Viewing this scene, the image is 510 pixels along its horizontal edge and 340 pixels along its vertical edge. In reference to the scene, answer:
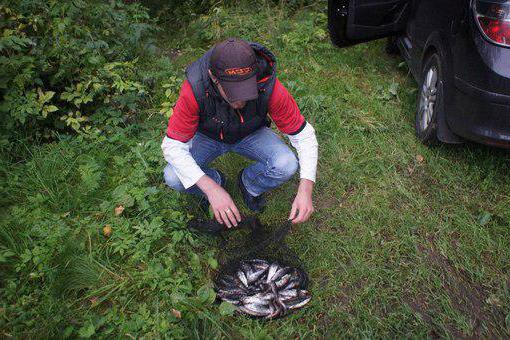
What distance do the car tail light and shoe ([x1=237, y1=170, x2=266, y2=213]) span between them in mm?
1902

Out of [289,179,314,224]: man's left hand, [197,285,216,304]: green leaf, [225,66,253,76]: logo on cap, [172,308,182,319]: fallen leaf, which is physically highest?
[225,66,253,76]: logo on cap

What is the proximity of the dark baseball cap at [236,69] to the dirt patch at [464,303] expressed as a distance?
5.41ft

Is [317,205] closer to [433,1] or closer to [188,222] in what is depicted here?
[188,222]

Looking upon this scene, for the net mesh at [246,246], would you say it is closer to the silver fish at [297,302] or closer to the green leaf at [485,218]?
the silver fish at [297,302]

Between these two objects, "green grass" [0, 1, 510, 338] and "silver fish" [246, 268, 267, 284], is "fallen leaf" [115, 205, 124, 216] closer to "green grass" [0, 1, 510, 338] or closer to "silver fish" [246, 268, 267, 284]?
"green grass" [0, 1, 510, 338]

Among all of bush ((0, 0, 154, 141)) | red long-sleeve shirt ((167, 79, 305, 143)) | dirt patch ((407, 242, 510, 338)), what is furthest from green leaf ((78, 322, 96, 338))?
bush ((0, 0, 154, 141))

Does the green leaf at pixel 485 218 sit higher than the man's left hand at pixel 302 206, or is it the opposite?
the man's left hand at pixel 302 206

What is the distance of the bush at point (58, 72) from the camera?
3.45m

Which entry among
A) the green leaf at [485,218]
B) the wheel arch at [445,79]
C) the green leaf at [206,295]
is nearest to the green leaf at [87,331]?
the green leaf at [206,295]

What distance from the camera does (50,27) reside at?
3.83m

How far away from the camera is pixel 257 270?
8.37ft

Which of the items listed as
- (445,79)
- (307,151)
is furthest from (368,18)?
(307,151)

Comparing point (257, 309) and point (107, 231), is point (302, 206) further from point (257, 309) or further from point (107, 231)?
point (107, 231)

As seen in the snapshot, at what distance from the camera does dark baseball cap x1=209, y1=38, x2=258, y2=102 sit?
1.98 m
